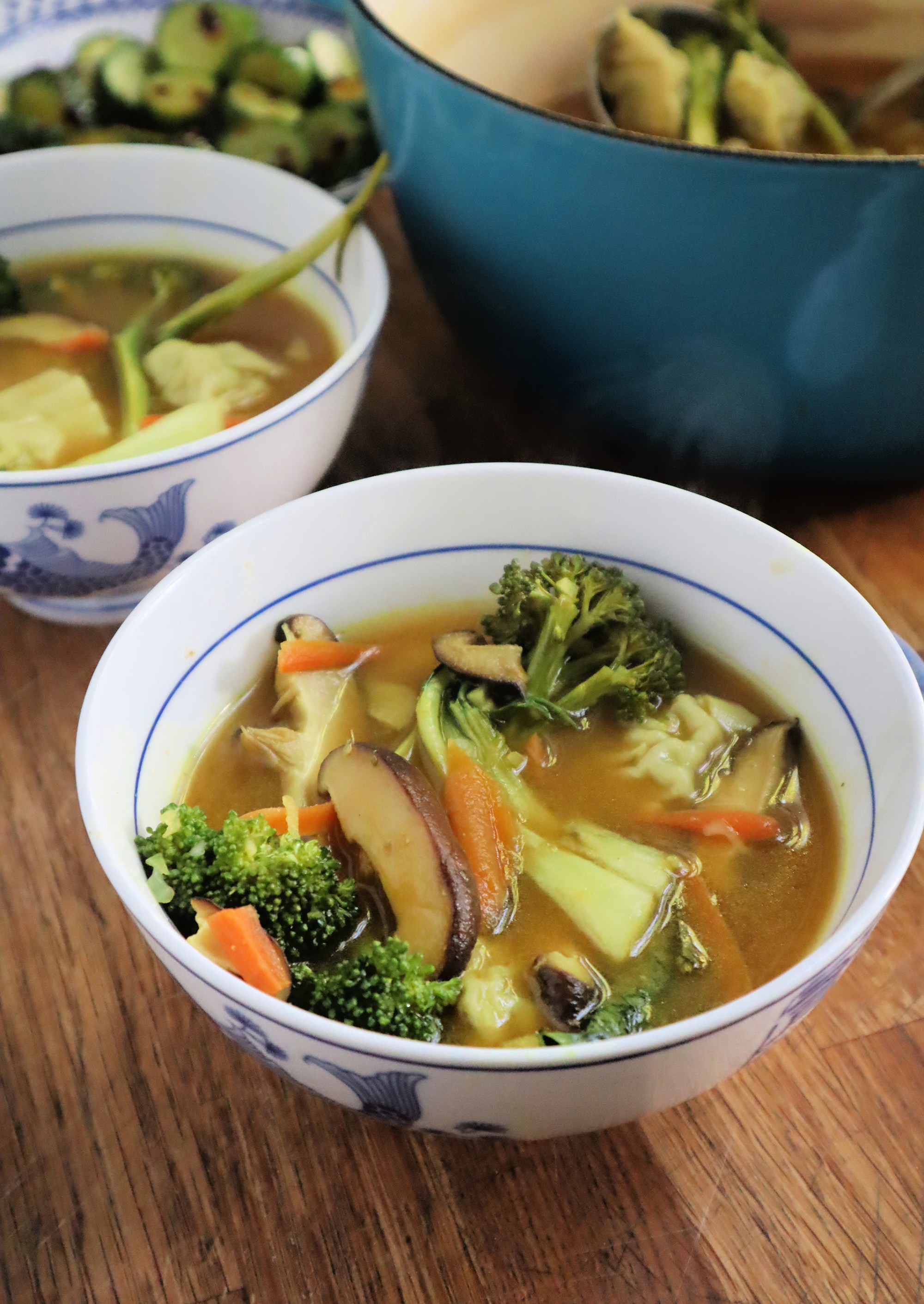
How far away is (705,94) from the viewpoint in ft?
5.65

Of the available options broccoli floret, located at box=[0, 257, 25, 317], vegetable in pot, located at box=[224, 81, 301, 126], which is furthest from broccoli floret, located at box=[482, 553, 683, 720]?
vegetable in pot, located at box=[224, 81, 301, 126]

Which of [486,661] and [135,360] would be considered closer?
[486,661]

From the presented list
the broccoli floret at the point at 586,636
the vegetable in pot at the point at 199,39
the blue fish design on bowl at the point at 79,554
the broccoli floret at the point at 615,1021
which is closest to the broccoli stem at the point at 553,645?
the broccoli floret at the point at 586,636

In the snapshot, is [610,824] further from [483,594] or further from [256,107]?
[256,107]

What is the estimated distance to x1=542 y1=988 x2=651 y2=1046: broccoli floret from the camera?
0.97 metres

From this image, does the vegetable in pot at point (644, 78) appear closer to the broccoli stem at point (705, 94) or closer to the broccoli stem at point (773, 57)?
the broccoli stem at point (705, 94)

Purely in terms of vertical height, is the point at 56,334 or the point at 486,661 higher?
the point at 486,661

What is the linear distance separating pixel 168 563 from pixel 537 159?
0.73 m

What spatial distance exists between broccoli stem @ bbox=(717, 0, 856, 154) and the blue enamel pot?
46cm

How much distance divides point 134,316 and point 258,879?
1.24m

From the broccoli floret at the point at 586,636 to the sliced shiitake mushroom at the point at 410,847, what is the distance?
22 centimetres

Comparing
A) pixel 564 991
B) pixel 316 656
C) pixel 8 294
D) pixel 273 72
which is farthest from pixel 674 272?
pixel 273 72

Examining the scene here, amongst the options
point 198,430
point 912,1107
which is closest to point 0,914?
point 198,430

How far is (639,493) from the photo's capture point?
4.20 feet
